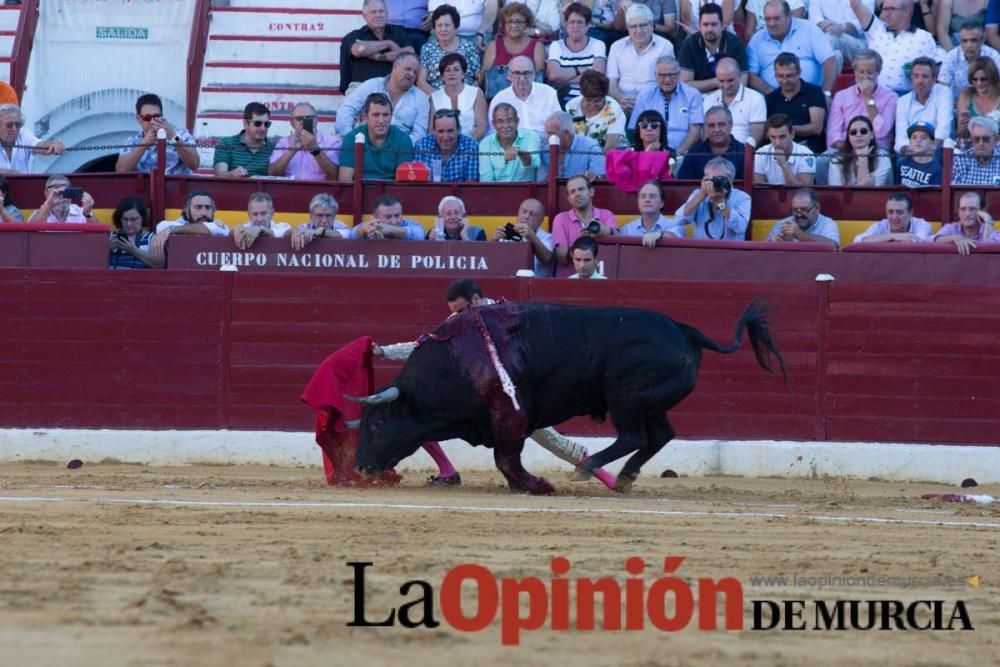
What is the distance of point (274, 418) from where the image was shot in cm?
1187

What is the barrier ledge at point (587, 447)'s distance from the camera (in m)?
11.5

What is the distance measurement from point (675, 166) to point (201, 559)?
6.57 meters

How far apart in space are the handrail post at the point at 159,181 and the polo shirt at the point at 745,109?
12.3 ft

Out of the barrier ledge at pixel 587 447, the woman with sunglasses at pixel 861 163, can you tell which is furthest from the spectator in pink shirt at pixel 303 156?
the woman with sunglasses at pixel 861 163

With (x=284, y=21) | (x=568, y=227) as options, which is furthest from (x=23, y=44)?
(x=568, y=227)

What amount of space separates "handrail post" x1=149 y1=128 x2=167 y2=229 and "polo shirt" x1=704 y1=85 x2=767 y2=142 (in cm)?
375

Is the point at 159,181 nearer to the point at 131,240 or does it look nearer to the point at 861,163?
the point at 131,240

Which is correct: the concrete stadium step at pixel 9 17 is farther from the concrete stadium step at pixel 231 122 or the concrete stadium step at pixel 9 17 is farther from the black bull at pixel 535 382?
the black bull at pixel 535 382

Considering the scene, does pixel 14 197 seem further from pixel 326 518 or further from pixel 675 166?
pixel 326 518

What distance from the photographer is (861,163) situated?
12.0 meters

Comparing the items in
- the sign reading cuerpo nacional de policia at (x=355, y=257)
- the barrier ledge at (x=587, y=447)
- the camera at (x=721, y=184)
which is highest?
the camera at (x=721, y=184)

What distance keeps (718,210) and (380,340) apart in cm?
239

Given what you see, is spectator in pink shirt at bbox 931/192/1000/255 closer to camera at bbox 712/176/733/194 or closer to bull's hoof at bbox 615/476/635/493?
camera at bbox 712/176/733/194

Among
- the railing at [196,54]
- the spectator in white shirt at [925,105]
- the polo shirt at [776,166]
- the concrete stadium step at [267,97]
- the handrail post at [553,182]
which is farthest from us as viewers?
the railing at [196,54]
